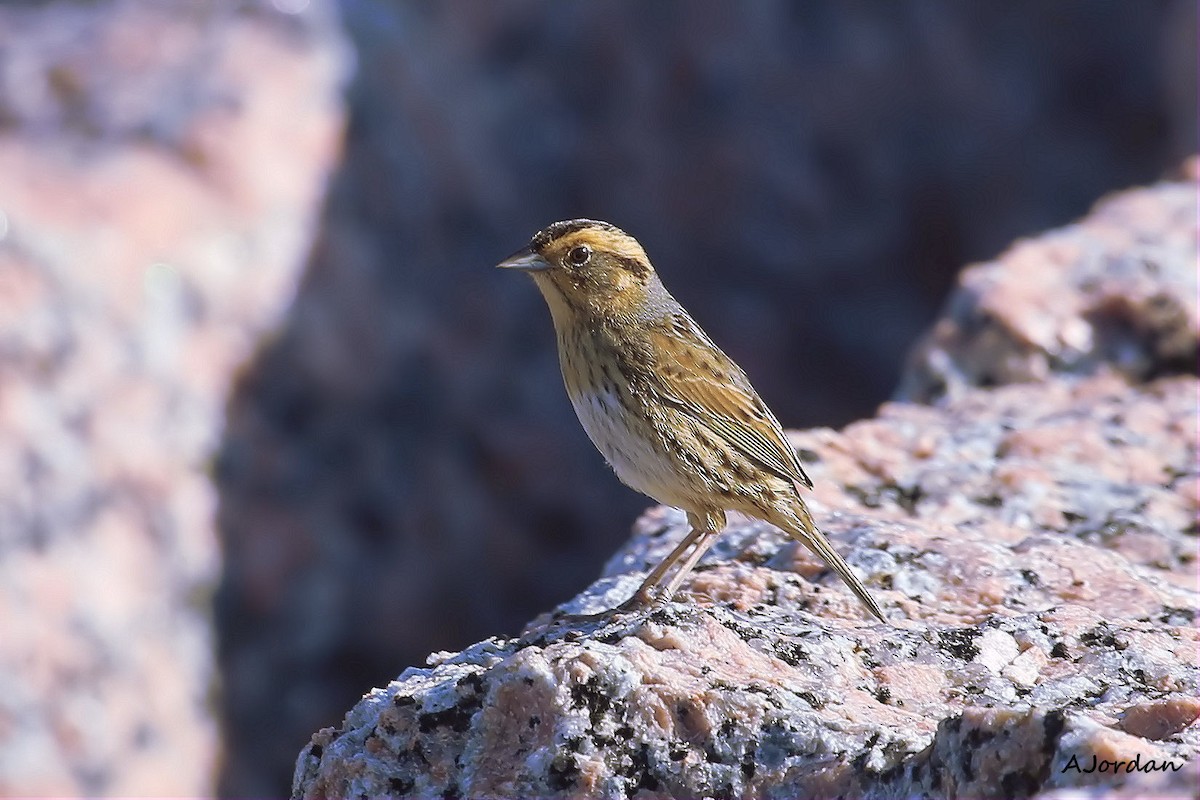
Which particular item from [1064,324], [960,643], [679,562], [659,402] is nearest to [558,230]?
[659,402]

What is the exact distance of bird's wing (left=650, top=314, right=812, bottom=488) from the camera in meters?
4.54

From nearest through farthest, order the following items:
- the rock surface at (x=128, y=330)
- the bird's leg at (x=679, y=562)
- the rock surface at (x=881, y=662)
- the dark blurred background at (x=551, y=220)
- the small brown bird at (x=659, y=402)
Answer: the rock surface at (x=881, y=662), the bird's leg at (x=679, y=562), the small brown bird at (x=659, y=402), the rock surface at (x=128, y=330), the dark blurred background at (x=551, y=220)

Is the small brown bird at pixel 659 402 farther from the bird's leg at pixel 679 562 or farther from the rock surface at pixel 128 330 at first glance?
the rock surface at pixel 128 330

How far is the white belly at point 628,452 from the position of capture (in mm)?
4426

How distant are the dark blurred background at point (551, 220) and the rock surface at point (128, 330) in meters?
0.23

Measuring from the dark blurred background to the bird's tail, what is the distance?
3.83m

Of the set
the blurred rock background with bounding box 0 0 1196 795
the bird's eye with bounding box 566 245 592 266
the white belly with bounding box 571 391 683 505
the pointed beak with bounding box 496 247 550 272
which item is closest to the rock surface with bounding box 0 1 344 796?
the blurred rock background with bounding box 0 0 1196 795

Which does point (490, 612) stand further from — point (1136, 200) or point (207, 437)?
point (1136, 200)

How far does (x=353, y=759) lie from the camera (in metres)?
3.13

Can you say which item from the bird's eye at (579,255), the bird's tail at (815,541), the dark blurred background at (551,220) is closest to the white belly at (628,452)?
the bird's tail at (815,541)

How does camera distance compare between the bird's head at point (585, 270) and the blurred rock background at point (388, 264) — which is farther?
the blurred rock background at point (388, 264)

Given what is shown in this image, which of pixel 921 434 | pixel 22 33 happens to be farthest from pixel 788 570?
pixel 22 33

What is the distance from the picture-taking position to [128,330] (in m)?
7.06

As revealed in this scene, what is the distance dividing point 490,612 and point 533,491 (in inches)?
29.5
